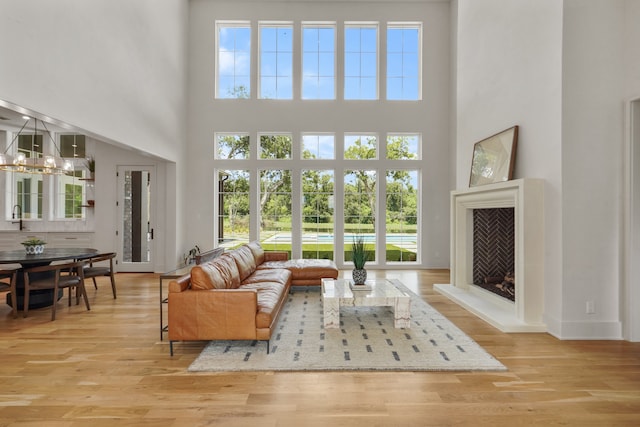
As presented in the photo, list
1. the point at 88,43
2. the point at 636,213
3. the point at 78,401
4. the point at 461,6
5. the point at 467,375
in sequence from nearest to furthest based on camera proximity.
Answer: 1. the point at 78,401
2. the point at 467,375
3. the point at 636,213
4. the point at 88,43
5. the point at 461,6

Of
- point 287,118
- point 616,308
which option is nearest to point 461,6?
point 287,118

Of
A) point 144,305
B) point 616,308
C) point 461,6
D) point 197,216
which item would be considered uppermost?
point 461,6

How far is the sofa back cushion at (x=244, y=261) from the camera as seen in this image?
15.6 ft

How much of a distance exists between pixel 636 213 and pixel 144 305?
20.4 feet

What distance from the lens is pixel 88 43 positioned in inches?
184

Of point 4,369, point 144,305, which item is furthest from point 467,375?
point 144,305

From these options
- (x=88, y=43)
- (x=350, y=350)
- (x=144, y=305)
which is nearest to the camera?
(x=350, y=350)

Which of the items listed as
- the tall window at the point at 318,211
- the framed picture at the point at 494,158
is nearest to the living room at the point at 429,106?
the framed picture at the point at 494,158

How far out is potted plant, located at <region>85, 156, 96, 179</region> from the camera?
786 cm

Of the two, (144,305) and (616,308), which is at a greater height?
(616,308)

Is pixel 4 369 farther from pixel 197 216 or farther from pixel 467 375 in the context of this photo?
pixel 197 216

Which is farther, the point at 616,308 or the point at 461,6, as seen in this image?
the point at 461,6

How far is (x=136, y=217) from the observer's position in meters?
7.81

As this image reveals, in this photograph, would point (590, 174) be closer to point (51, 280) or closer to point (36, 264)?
point (51, 280)
